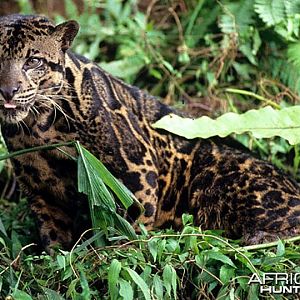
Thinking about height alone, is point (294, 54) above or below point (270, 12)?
below

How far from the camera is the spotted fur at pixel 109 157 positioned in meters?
5.65

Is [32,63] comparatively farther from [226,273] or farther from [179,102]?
[179,102]

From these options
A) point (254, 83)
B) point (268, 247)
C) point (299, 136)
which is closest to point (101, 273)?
point (268, 247)

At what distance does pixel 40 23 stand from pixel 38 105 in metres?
0.53

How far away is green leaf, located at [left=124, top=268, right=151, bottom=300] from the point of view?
4.75 m

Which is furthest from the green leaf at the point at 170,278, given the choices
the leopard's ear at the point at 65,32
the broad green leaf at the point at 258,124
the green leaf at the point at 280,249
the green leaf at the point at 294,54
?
the green leaf at the point at 294,54

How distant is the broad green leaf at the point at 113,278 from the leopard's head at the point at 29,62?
4.00ft

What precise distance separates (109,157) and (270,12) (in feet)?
8.02

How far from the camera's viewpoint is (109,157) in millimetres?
5945

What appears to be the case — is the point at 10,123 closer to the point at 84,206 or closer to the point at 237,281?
the point at 84,206

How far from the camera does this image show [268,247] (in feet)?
17.6

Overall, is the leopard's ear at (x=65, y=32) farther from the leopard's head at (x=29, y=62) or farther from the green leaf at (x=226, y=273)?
the green leaf at (x=226, y=273)

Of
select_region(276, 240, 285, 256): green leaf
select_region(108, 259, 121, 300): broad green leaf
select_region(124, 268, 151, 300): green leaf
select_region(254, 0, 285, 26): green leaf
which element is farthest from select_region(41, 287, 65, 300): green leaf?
select_region(254, 0, 285, 26): green leaf

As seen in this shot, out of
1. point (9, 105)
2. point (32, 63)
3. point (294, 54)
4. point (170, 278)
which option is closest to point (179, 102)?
point (294, 54)
